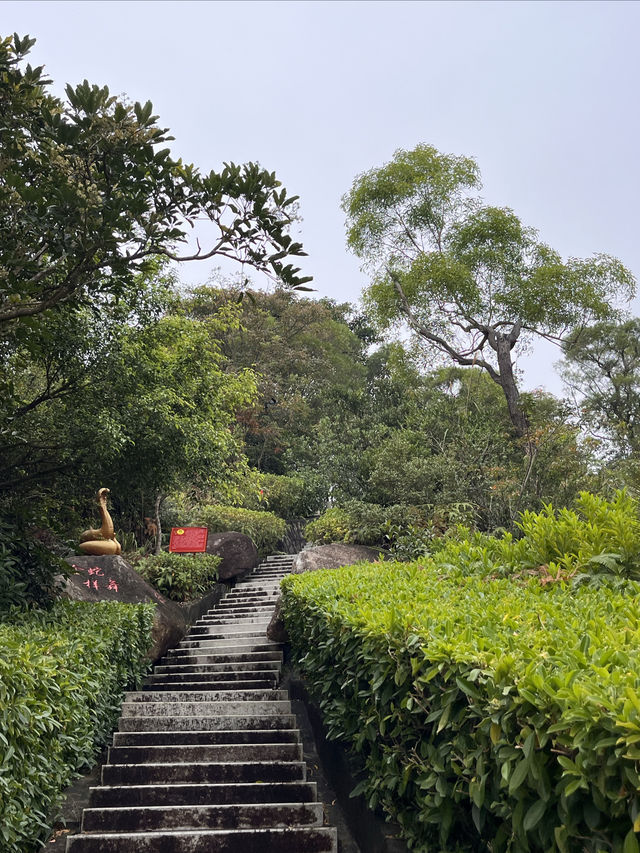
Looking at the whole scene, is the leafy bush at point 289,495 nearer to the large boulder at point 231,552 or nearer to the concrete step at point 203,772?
the large boulder at point 231,552

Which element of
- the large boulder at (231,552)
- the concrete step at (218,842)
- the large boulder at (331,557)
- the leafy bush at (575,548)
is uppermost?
the leafy bush at (575,548)

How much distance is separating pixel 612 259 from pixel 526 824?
64.8 feet

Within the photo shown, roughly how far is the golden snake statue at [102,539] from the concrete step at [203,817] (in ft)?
16.4

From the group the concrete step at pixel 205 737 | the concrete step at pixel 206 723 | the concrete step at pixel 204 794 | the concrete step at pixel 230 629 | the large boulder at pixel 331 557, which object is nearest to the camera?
the concrete step at pixel 204 794

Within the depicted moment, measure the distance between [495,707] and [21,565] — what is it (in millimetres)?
4947

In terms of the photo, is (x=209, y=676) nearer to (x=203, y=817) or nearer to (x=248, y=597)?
(x=203, y=817)

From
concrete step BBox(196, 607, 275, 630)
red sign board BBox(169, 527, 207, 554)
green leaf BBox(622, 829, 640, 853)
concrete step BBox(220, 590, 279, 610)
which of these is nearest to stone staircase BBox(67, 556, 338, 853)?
concrete step BBox(196, 607, 275, 630)

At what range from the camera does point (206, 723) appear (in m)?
6.86

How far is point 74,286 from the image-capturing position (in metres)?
4.76

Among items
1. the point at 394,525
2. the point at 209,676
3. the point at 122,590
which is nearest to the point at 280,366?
the point at 394,525

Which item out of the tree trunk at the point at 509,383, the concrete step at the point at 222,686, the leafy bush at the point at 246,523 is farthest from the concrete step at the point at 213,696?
the tree trunk at the point at 509,383

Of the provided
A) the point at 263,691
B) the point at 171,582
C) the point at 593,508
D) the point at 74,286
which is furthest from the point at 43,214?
the point at 171,582

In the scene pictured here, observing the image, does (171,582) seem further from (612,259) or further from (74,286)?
(612,259)

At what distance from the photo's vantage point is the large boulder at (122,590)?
349 inches
